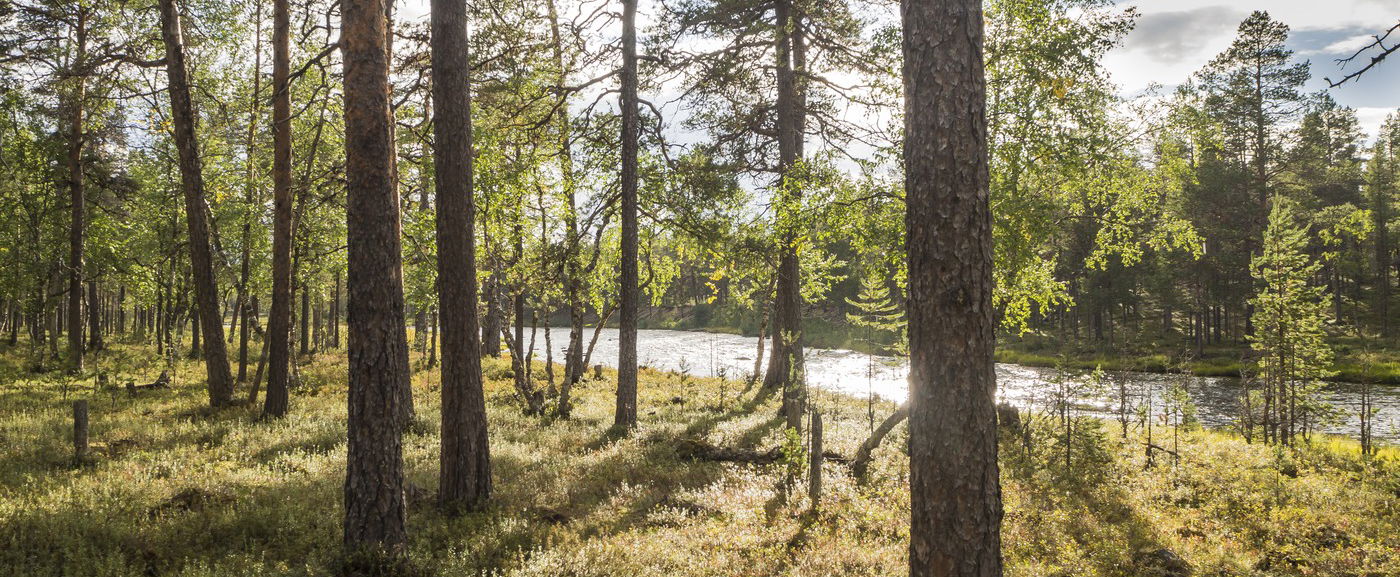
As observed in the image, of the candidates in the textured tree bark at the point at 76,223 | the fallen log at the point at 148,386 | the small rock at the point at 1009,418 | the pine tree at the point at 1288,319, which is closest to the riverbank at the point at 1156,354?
the pine tree at the point at 1288,319

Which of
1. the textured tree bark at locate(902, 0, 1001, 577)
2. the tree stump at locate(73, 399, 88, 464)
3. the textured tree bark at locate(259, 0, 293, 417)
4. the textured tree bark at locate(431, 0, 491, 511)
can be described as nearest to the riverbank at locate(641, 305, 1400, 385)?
the textured tree bark at locate(431, 0, 491, 511)

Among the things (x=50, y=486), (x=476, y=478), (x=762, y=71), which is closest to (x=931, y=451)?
(x=476, y=478)

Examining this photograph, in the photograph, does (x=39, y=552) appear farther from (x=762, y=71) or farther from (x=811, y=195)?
(x=762, y=71)

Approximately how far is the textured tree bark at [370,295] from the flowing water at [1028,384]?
9064 mm

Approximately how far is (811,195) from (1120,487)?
7511mm

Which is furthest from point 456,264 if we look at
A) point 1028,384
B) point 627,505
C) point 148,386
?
point 1028,384

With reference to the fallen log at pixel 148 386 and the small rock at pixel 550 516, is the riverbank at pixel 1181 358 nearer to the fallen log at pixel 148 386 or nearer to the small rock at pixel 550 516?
the small rock at pixel 550 516

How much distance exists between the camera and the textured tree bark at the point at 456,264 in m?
7.68

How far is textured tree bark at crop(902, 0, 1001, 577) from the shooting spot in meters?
3.79

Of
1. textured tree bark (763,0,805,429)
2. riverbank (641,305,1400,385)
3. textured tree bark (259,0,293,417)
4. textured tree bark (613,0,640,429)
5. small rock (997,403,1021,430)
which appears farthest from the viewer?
riverbank (641,305,1400,385)

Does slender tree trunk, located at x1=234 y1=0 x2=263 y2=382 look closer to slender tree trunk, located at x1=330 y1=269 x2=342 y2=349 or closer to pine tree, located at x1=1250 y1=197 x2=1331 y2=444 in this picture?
slender tree trunk, located at x1=330 y1=269 x2=342 y2=349

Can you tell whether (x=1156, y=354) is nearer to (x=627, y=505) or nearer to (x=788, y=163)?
(x=788, y=163)

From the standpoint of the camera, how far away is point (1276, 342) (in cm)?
1504

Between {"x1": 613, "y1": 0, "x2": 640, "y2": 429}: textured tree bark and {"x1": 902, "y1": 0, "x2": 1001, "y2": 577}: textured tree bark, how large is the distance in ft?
32.5
